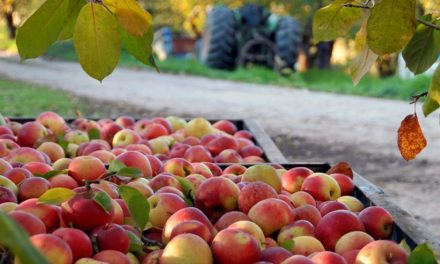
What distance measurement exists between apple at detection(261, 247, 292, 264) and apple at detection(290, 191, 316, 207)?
0.48 metres

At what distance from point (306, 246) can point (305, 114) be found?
7.33 m

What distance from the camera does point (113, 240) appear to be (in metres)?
1.59

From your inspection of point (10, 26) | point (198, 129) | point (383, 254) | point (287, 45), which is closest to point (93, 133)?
point (198, 129)

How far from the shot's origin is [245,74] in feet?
44.5

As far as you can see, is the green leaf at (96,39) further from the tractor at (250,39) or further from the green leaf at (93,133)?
the tractor at (250,39)

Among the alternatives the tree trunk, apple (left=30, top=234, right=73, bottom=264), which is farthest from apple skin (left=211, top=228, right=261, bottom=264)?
the tree trunk

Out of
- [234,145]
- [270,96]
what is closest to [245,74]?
[270,96]

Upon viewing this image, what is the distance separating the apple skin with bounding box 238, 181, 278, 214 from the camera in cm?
198

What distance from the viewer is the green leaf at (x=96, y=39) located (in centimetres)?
115

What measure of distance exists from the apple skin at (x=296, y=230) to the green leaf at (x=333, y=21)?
23.1 inches

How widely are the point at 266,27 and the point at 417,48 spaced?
14150 mm

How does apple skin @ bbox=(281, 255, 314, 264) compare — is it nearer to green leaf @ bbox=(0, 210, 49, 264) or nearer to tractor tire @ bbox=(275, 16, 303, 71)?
green leaf @ bbox=(0, 210, 49, 264)

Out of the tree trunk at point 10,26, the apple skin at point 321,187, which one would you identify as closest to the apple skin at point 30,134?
the apple skin at point 321,187

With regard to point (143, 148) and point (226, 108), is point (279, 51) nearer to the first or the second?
point (226, 108)
